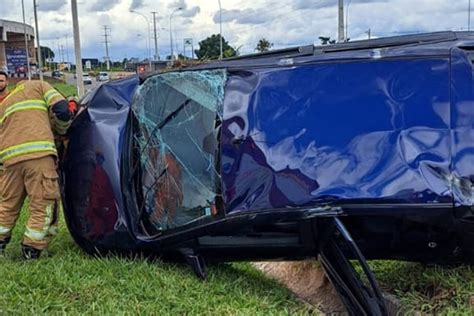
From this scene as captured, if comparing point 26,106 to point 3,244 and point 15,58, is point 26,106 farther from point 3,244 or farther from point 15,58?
point 15,58

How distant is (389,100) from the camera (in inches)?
116

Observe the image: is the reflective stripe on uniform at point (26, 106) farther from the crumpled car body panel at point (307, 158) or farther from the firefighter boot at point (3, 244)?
the firefighter boot at point (3, 244)

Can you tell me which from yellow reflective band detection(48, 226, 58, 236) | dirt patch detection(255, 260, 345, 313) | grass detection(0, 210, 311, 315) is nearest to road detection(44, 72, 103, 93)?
yellow reflective band detection(48, 226, 58, 236)

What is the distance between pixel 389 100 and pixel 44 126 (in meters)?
2.32

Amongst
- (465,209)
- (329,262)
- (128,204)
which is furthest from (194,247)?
(465,209)

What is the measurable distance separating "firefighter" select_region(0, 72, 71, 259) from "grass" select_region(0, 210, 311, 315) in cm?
33

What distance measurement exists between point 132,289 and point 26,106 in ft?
5.23

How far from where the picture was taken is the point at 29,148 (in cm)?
409

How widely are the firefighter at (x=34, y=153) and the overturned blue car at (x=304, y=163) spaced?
16.8 inches

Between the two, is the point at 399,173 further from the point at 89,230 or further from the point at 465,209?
the point at 89,230

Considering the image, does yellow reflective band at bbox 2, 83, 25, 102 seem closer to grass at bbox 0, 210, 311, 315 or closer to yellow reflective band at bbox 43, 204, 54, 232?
yellow reflective band at bbox 43, 204, 54, 232

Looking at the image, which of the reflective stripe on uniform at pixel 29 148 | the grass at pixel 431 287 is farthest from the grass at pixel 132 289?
the reflective stripe on uniform at pixel 29 148

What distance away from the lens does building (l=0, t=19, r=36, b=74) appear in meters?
61.7

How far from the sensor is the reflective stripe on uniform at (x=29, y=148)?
409 centimetres
